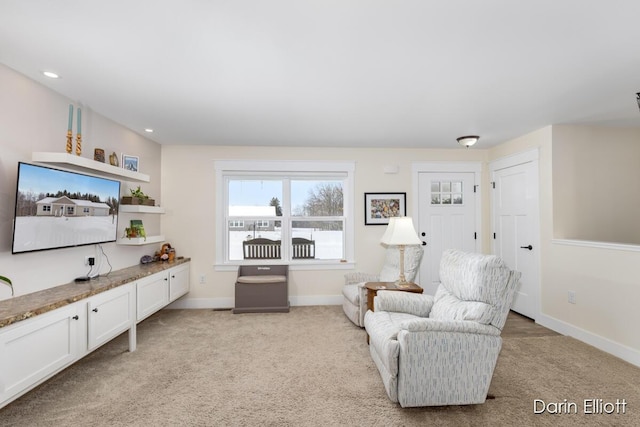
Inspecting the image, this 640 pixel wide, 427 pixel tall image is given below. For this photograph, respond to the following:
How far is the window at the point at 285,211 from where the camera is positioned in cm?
460

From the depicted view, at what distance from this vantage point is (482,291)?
2.08 m

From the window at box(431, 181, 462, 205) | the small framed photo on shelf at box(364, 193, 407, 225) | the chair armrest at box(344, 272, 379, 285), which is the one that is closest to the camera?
the chair armrest at box(344, 272, 379, 285)

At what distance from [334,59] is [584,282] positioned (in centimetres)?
336

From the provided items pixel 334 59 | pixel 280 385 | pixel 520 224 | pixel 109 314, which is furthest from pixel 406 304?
pixel 109 314

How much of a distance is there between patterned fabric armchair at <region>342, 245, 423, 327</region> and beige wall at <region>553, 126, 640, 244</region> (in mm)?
1631

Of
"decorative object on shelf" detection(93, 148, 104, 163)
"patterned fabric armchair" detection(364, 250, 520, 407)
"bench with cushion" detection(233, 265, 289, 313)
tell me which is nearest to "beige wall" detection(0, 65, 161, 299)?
"decorative object on shelf" detection(93, 148, 104, 163)

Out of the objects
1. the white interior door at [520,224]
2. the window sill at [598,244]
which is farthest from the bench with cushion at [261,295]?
the window sill at [598,244]

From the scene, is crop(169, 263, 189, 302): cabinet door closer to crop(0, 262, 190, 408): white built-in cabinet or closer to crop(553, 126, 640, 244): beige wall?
crop(0, 262, 190, 408): white built-in cabinet

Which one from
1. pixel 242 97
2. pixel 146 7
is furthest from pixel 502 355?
pixel 146 7

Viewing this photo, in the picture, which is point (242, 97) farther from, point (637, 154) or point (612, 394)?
point (637, 154)

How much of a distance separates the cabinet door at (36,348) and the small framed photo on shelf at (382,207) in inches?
140

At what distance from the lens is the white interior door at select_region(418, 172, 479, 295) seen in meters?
4.77

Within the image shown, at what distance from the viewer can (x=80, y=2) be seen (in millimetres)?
1577

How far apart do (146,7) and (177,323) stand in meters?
3.36
